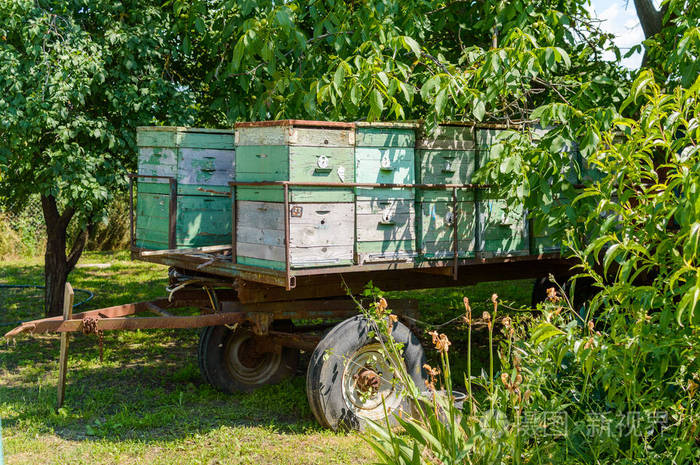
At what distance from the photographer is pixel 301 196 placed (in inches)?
197

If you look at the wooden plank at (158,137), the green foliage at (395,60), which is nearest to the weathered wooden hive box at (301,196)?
the green foliage at (395,60)

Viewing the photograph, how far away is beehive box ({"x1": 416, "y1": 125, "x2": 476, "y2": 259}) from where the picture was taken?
5562mm

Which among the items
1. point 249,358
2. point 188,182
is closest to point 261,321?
point 249,358

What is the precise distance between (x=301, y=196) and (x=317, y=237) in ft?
1.04

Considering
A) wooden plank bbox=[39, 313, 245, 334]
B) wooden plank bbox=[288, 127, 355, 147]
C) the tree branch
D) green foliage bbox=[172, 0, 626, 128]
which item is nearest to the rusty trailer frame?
wooden plank bbox=[39, 313, 245, 334]

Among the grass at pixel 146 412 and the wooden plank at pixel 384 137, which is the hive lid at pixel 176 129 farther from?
the grass at pixel 146 412

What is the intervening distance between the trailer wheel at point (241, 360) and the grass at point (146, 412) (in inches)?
5.8

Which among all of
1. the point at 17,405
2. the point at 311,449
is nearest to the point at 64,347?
the point at 17,405

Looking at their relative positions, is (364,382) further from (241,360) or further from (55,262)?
(55,262)

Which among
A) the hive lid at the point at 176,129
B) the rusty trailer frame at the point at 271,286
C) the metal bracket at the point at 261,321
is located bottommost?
the metal bracket at the point at 261,321

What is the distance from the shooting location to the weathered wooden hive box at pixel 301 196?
498 cm

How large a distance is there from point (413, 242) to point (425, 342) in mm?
3422

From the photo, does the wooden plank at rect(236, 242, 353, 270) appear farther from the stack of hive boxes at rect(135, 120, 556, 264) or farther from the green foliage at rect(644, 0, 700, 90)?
the green foliage at rect(644, 0, 700, 90)

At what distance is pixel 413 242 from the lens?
5539 millimetres
